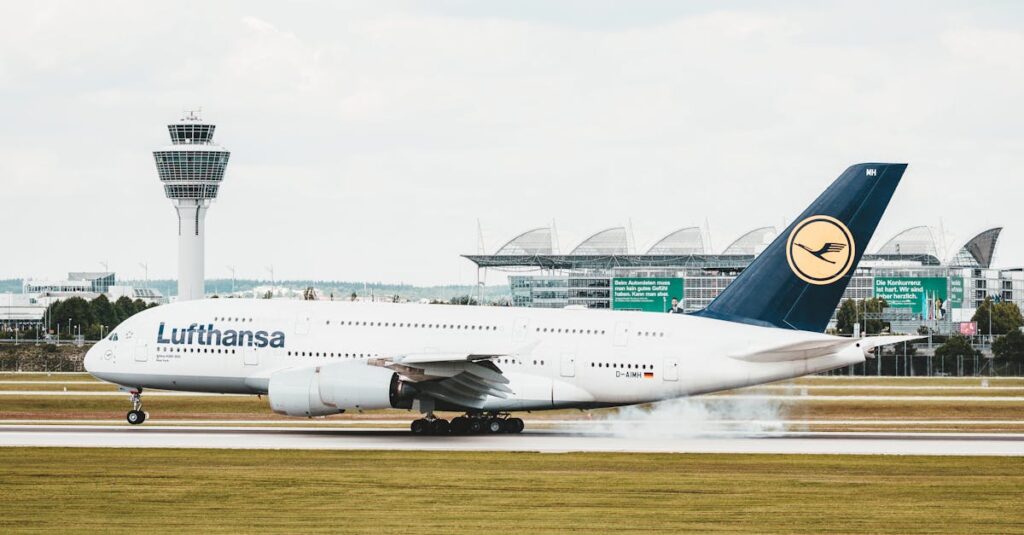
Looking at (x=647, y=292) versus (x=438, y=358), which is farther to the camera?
(x=647, y=292)

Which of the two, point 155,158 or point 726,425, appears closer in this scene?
point 726,425

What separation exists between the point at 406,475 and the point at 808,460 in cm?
1077

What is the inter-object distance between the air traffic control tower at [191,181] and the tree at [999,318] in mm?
101312

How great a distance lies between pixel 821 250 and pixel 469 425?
12061 millimetres

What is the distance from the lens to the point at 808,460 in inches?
1417

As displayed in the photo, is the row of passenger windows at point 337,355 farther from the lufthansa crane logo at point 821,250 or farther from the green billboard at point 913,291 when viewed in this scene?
the green billboard at point 913,291

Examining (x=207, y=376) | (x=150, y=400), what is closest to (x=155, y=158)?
(x=150, y=400)

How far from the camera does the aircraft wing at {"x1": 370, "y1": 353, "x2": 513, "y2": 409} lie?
41250mm

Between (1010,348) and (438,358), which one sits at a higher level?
(438,358)

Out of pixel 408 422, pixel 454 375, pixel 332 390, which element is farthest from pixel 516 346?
pixel 408 422

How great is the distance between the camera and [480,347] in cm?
4409

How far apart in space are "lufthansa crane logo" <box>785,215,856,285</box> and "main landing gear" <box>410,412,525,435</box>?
32.9 feet

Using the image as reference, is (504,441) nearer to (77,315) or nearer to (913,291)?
(913,291)

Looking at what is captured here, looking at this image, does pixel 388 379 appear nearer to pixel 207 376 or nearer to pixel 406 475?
pixel 207 376
